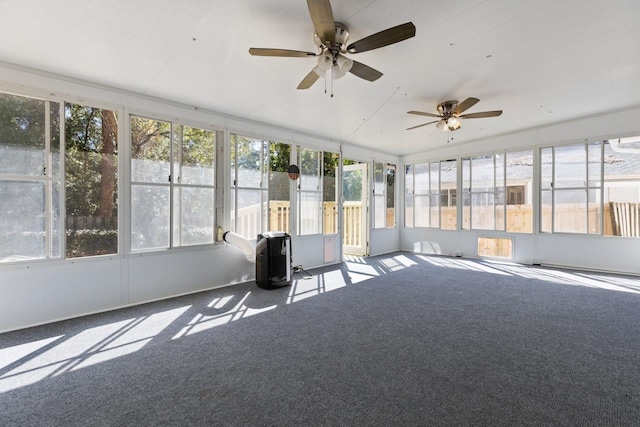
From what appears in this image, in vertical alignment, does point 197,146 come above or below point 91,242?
above

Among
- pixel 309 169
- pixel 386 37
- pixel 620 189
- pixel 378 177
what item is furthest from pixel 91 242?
pixel 620 189

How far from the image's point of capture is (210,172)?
4531 millimetres

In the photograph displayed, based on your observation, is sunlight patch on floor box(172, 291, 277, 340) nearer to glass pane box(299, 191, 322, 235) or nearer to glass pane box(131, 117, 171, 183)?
glass pane box(131, 117, 171, 183)

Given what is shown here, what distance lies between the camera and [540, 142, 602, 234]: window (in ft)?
18.3

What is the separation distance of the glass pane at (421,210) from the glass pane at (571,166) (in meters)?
2.80

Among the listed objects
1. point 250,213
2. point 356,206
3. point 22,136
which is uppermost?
point 22,136

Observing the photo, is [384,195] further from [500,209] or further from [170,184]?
[170,184]

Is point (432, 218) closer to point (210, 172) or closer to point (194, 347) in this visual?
point (210, 172)

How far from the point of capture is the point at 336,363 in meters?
2.34

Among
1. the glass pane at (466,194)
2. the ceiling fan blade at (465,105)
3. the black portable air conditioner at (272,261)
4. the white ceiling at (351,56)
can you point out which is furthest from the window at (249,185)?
the glass pane at (466,194)

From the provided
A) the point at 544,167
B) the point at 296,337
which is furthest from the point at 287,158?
the point at 544,167

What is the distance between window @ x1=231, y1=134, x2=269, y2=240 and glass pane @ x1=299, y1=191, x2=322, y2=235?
906mm

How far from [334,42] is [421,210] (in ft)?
20.8

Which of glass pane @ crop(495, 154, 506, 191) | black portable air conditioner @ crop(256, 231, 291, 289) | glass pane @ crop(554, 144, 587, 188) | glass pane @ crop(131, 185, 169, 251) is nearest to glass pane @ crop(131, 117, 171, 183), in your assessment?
glass pane @ crop(131, 185, 169, 251)
